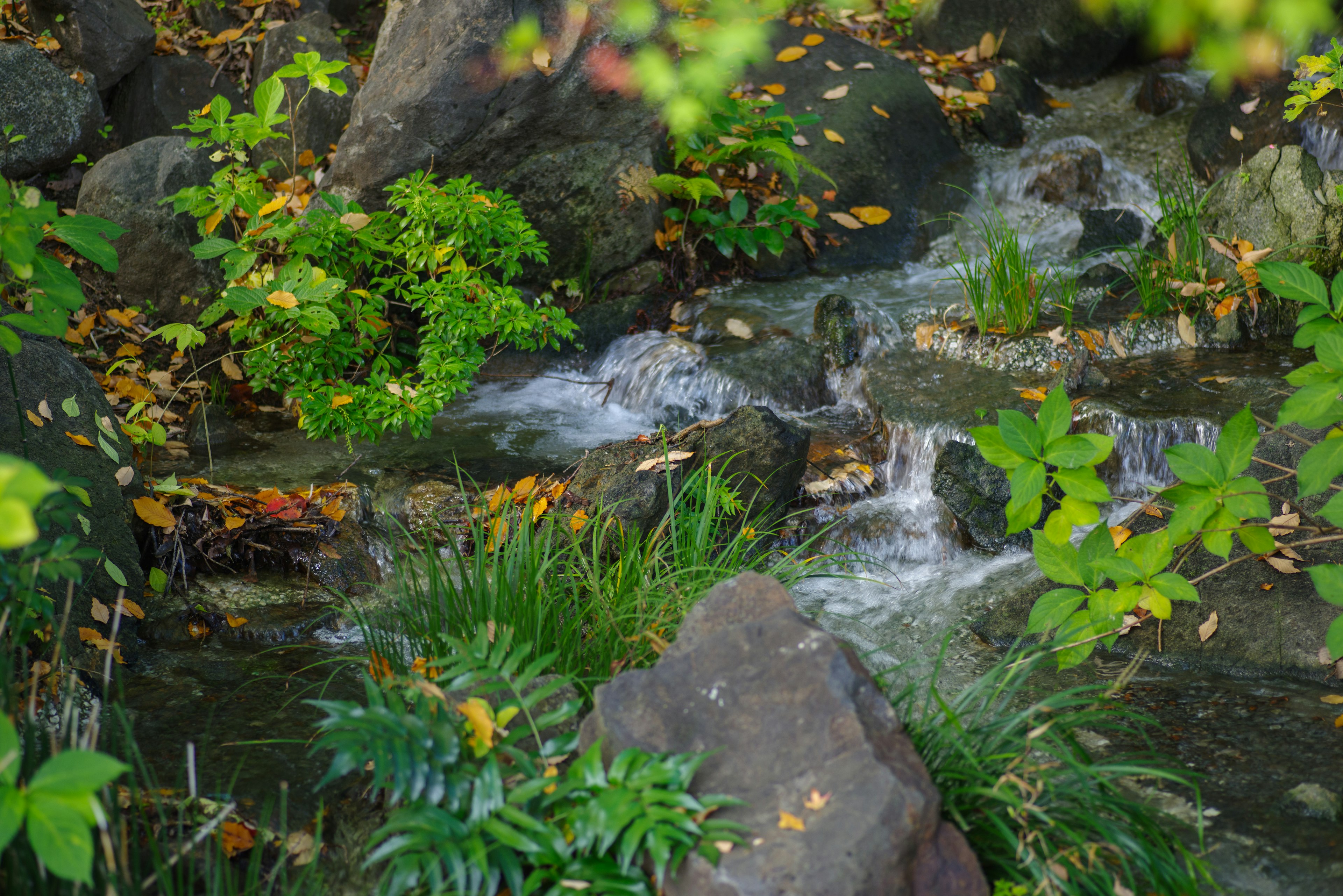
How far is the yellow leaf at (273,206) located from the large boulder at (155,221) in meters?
1.07

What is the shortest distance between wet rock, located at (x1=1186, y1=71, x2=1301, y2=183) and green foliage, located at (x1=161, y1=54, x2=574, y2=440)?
227 inches

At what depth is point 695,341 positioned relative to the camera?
643cm

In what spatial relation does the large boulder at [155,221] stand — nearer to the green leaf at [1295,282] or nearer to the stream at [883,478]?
the stream at [883,478]

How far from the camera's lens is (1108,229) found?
7074mm

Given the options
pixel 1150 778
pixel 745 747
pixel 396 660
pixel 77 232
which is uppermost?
pixel 77 232

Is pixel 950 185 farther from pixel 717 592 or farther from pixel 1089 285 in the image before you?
pixel 717 592

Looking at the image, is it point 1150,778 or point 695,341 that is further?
point 695,341

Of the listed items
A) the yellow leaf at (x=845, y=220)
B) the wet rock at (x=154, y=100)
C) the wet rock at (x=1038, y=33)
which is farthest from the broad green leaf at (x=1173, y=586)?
the wet rock at (x=1038, y=33)

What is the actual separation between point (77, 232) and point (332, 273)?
8.46 ft

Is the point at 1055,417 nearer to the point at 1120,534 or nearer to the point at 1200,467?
the point at 1200,467

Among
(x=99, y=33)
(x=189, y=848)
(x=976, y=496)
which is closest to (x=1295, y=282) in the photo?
(x=976, y=496)

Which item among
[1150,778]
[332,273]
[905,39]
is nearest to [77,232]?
[332,273]

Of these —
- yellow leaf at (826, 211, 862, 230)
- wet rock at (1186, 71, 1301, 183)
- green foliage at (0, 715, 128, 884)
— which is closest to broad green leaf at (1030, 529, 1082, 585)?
green foliage at (0, 715, 128, 884)

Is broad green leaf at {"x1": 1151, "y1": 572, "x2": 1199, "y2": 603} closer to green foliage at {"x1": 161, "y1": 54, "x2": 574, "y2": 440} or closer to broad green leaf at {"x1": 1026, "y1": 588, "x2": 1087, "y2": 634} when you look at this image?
broad green leaf at {"x1": 1026, "y1": 588, "x2": 1087, "y2": 634}
